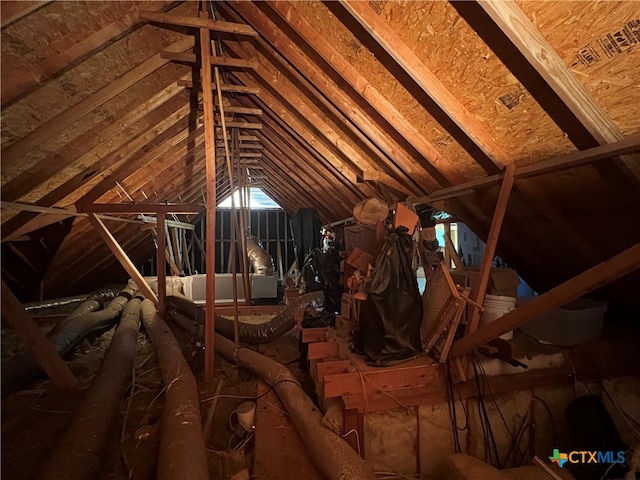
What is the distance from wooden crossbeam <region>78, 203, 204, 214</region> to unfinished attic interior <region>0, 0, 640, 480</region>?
0.03m

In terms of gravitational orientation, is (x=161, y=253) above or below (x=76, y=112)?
below

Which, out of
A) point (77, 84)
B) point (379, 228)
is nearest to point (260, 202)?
point (379, 228)

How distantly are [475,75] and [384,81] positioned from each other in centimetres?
61

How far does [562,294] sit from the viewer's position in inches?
65.5

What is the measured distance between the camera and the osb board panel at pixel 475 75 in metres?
1.52

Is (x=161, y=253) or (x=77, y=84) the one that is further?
(x=161, y=253)

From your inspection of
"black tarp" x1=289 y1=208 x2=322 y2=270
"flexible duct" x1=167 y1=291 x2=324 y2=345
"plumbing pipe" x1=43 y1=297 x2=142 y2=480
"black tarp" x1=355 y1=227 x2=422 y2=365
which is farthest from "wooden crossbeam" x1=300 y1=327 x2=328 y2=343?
"black tarp" x1=289 y1=208 x2=322 y2=270

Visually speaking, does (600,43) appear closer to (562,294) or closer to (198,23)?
(562,294)

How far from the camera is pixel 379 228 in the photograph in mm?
2789

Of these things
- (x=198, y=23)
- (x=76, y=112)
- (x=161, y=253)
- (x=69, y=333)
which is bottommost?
(x=69, y=333)

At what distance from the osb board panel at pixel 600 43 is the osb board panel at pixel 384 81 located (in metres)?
0.88

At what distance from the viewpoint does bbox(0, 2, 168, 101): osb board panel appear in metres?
1.53

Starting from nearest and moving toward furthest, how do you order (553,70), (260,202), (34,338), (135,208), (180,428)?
(553,70) → (180,428) → (34,338) → (135,208) → (260,202)

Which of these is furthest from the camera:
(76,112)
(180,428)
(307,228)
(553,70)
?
(307,228)
